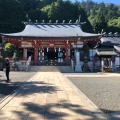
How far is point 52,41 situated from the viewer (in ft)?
107

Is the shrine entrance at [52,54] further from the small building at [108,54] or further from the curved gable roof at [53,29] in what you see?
the small building at [108,54]

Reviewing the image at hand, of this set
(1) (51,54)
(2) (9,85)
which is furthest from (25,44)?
(2) (9,85)

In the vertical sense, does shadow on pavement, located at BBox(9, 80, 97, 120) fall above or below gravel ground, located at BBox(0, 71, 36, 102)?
below

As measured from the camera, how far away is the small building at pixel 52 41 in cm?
3075

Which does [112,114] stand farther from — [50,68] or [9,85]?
[50,68]

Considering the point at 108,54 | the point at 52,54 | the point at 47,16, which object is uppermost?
the point at 47,16

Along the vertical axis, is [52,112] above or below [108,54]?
below

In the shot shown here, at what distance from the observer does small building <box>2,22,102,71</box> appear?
3075 cm

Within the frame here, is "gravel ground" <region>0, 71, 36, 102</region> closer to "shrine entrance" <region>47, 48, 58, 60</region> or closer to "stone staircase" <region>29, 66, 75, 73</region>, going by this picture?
"stone staircase" <region>29, 66, 75, 73</region>

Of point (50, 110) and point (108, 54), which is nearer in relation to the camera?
point (50, 110)

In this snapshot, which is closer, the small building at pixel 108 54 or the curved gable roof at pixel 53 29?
the small building at pixel 108 54

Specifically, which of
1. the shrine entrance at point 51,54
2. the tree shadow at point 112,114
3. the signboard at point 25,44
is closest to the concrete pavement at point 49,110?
the tree shadow at point 112,114

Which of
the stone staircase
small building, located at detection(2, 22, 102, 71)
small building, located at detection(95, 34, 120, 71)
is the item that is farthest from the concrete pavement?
small building, located at detection(2, 22, 102, 71)

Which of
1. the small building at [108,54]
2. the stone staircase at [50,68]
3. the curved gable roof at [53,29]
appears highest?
the curved gable roof at [53,29]
